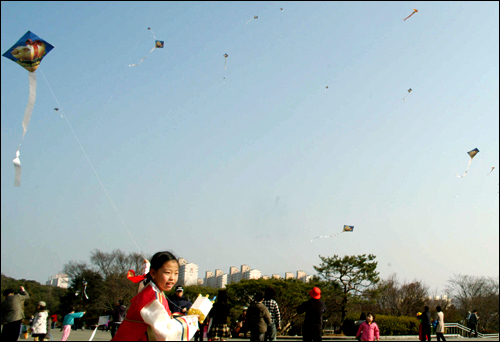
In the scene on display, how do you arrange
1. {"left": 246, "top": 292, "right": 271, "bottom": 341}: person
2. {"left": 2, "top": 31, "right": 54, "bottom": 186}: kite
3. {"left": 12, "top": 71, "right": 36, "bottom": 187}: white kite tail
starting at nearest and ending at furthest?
{"left": 12, "top": 71, "right": 36, "bottom": 187}: white kite tail, {"left": 2, "top": 31, "right": 54, "bottom": 186}: kite, {"left": 246, "top": 292, "right": 271, "bottom": 341}: person

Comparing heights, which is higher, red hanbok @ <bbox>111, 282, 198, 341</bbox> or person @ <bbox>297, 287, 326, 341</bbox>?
red hanbok @ <bbox>111, 282, 198, 341</bbox>

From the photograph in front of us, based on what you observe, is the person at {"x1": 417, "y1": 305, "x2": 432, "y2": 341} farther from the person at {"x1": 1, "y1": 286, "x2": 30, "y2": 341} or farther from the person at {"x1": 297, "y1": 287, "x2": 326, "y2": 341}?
the person at {"x1": 1, "y1": 286, "x2": 30, "y2": 341}

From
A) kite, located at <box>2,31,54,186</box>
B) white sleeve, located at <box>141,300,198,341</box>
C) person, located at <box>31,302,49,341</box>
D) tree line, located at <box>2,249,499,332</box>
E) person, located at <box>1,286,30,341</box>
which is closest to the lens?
white sleeve, located at <box>141,300,198,341</box>

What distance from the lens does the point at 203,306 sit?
123 inches

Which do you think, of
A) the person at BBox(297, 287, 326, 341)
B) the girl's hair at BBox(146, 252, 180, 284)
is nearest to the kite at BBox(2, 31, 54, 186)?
the girl's hair at BBox(146, 252, 180, 284)

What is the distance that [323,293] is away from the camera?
26906 mm

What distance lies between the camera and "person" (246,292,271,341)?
754 centimetres

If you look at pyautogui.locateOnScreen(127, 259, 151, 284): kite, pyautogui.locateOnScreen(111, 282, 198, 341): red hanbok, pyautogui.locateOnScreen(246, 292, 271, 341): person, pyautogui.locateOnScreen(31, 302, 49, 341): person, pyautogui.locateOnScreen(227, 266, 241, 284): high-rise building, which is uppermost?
pyautogui.locateOnScreen(227, 266, 241, 284): high-rise building

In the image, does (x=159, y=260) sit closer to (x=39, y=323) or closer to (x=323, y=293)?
(x=39, y=323)

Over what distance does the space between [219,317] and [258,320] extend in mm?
3584

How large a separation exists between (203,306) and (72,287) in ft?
167

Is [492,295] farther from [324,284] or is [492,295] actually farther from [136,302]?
[136,302]

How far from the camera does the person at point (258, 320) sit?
297 inches

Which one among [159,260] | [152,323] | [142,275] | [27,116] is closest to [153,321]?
[152,323]
